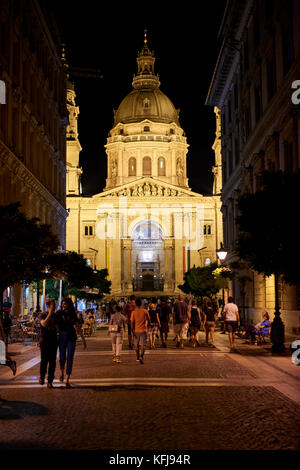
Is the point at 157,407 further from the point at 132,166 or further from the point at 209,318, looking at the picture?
the point at 132,166

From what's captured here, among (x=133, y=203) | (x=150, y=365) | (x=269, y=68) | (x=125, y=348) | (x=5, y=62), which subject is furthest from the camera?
(x=133, y=203)

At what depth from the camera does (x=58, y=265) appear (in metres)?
25.2

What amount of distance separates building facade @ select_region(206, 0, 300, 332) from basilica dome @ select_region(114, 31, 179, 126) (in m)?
65.4

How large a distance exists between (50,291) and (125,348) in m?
15.7

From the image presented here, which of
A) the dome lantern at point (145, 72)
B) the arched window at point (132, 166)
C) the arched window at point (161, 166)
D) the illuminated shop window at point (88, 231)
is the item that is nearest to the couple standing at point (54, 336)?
the illuminated shop window at point (88, 231)

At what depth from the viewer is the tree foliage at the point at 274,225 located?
16500 millimetres

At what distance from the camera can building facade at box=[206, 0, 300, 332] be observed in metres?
25.2

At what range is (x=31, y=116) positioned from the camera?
3778cm

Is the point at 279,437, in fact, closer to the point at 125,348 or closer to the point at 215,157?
the point at 125,348

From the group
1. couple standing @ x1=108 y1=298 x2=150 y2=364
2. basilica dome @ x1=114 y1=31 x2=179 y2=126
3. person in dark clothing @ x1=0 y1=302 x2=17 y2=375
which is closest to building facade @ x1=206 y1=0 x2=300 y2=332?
couple standing @ x1=108 y1=298 x2=150 y2=364

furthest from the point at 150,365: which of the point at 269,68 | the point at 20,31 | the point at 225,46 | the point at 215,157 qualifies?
the point at 215,157

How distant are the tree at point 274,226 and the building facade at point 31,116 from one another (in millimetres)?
14003

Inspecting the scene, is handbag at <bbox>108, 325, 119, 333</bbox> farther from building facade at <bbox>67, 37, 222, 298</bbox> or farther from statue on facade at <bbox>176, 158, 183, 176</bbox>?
statue on facade at <bbox>176, 158, 183, 176</bbox>

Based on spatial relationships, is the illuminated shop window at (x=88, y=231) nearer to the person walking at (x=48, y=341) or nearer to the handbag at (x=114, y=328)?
the handbag at (x=114, y=328)
